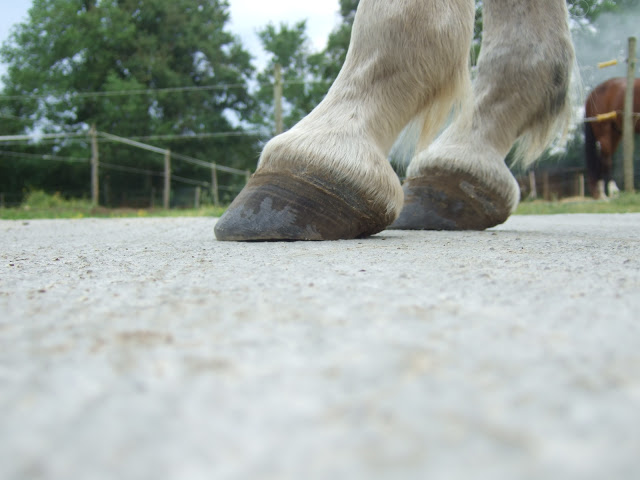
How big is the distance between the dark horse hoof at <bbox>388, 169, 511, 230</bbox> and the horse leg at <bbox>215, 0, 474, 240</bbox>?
0.29 metres

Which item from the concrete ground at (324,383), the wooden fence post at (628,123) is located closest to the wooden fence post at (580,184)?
the wooden fence post at (628,123)

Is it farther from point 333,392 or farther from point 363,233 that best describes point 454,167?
A: point 333,392

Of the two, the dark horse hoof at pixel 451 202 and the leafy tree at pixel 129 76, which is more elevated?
the leafy tree at pixel 129 76

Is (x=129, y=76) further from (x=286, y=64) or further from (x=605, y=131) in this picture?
(x=605, y=131)

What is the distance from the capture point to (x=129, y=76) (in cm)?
1719

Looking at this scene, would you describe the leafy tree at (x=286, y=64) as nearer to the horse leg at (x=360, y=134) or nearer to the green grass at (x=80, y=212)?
the green grass at (x=80, y=212)

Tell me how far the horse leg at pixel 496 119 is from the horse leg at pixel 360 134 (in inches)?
11.4

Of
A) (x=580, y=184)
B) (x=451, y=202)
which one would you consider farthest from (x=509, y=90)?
(x=580, y=184)

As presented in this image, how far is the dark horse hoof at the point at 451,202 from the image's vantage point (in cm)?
133

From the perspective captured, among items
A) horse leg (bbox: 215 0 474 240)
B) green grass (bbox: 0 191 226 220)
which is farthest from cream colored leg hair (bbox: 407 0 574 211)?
green grass (bbox: 0 191 226 220)

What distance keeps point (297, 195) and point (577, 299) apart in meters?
0.64

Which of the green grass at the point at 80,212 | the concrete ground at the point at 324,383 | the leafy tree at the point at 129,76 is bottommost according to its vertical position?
the concrete ground at the point at 324,383

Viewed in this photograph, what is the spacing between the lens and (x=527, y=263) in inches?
24.1

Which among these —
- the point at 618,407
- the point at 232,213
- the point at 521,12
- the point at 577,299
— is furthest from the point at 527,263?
the point at 521,12
